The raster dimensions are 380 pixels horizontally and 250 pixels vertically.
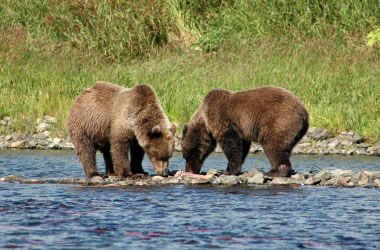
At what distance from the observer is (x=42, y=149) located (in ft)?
48.0

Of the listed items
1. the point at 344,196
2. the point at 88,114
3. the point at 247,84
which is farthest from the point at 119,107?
Answer: the point at 247,84

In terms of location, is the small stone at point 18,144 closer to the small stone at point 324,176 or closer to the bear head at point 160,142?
the bear head at point 160,142

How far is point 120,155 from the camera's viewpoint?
9.86 meters

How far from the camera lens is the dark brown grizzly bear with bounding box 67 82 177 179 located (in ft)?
32.4

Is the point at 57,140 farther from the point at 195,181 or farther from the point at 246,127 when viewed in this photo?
the point at 246,127

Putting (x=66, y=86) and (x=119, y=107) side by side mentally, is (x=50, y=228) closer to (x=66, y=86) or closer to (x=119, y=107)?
(x=119, y=107)

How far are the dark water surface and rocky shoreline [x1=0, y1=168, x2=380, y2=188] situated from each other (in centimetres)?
26

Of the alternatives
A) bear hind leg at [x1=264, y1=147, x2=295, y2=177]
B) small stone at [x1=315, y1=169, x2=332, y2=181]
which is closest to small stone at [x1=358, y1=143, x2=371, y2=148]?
small stone at [x1=315, y1=169, x2=332, y2=181]

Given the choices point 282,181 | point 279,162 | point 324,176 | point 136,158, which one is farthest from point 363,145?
point 136,158

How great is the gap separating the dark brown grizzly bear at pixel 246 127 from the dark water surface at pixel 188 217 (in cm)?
67

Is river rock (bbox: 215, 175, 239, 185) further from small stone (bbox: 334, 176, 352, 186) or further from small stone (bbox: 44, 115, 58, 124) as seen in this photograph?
small stone (bbox: 44, 115, 58, 124)

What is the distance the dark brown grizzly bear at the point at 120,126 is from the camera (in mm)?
9883

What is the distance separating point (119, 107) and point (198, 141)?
1488 millimetres

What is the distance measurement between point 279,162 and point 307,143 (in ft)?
14.8
